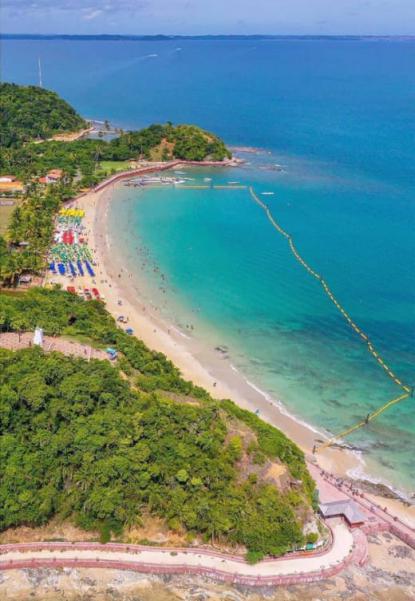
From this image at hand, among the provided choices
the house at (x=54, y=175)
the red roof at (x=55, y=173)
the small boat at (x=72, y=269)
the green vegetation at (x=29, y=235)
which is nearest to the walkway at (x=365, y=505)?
the small boat at (x=72, y=269)

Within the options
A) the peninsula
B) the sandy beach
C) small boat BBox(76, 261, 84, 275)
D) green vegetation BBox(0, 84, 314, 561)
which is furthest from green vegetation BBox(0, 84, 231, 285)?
green vegetation BBox(0, 84, 314, 561)

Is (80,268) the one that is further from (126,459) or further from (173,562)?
(173,562)

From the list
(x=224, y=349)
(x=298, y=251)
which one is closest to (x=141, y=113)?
(x=298, y=251)

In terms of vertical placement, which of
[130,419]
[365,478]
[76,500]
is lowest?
[365,478]

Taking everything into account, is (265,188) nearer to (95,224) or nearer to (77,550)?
(95,224)

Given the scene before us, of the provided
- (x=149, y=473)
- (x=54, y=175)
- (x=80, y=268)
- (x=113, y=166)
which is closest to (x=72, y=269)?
(x=80, y=268)

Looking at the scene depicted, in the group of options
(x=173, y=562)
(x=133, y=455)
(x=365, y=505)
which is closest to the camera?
(x=173, y=562)

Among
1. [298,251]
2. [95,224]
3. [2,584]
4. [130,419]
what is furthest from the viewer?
[95,224]
